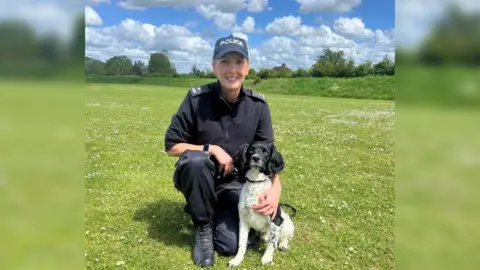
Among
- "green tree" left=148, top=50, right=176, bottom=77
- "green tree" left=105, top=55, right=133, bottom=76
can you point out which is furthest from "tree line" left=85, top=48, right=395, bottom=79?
"green tree" left=105, top=55, right=133, bottom=76

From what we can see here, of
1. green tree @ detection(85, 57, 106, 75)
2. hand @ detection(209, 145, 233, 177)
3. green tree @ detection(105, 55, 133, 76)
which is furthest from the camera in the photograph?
green tree @ detection(105, 55, 133, 76)

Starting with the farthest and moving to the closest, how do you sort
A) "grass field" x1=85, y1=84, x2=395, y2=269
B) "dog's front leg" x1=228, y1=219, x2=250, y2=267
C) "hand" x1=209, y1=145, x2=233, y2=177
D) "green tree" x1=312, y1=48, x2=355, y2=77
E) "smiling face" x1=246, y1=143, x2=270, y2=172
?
"green tree" x1=312, y1=48, x2=355, y2=77
"grass field" x1=85, y1=84, x2=395, y2=269
"dog's front leg" x1=228, y1=219, x2=250, y2=267
"hand" x1=209, y1=145, x2=233, y2=177
"smiling face" x1=246, y1=143, x2=270, y2=172

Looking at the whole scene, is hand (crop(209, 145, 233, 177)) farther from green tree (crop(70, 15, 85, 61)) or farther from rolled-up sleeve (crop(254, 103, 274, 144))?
green tree (crop(70, 15, 85, 61))

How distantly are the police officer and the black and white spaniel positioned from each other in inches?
5.0

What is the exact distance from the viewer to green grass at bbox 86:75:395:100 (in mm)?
45156

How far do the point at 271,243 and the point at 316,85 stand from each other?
48382 millimetres

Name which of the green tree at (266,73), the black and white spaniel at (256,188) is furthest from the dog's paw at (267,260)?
the green tree at (266,73)

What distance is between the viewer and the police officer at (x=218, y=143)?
4797 mm

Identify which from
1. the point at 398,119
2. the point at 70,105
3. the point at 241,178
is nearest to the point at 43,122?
the point at 70,105

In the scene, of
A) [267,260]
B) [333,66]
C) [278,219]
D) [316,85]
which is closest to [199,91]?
[278,219]

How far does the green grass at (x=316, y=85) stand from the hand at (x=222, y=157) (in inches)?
1470

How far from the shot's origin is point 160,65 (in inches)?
1781

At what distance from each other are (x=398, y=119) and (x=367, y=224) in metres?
5.01

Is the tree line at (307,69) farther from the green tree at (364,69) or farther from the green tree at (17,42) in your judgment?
the green tree at (17,42)
